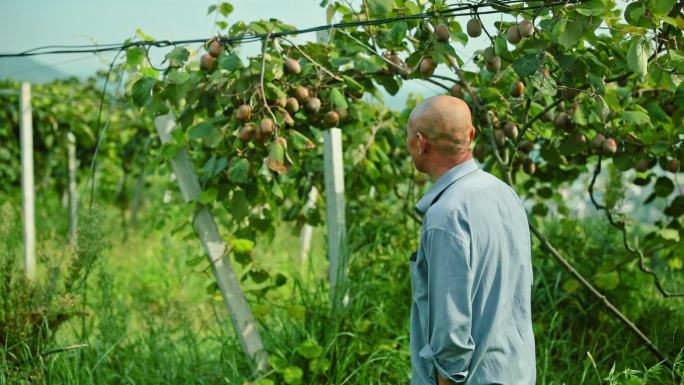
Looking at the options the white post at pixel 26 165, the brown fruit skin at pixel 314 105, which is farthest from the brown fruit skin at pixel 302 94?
the white post at pixel 26 165

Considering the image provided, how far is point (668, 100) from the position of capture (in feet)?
12.0

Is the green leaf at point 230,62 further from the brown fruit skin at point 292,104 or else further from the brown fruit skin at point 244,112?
the brown fruit skin at point 292,104

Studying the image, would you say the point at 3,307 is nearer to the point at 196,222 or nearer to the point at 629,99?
the point at 196,222

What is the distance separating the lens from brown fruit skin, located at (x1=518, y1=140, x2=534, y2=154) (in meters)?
3.80

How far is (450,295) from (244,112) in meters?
1.45

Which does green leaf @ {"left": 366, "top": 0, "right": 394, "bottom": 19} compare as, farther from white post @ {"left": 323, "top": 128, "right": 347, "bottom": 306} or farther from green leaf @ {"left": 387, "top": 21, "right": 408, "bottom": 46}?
white post @ {"left": 323, "top": 128, "right": 347, "bottom": 306}

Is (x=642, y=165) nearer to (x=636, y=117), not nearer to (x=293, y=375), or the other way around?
(x=636, y=117)

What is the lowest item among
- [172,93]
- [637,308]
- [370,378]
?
[637,308]

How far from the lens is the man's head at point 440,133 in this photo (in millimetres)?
2064

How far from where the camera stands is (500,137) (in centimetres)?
342

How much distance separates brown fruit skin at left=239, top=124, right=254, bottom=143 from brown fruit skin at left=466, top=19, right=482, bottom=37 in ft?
3.06

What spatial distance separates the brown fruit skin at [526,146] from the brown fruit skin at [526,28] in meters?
1.26

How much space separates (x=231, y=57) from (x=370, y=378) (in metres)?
1.40

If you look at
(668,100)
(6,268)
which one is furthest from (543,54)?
(6,268)
